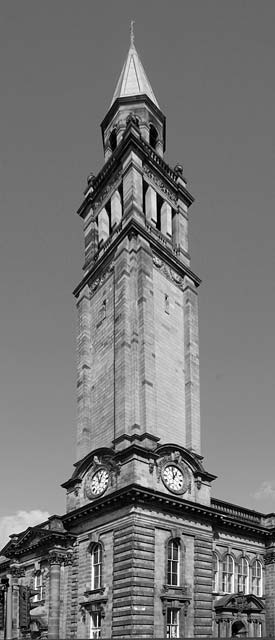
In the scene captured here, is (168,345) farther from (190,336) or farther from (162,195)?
(162,195)

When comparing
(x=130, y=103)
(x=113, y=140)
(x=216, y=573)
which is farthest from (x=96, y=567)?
(x=130, y=103)

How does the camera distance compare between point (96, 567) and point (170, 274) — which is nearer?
point (96, 567)

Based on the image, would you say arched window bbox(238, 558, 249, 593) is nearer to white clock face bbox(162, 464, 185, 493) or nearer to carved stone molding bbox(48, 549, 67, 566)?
white clock face bbox(162, 464, 185, 493)

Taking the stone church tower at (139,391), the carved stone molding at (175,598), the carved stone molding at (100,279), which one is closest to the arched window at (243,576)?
the stone church tower at (139,391)

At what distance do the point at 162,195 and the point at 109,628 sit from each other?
31.7 metres

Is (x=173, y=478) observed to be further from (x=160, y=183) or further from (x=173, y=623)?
(x=160, y=183)

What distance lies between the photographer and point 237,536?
4566cm

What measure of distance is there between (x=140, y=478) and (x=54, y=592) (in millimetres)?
10467

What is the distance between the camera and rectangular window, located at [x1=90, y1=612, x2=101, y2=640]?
1502 inches

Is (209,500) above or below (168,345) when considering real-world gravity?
below

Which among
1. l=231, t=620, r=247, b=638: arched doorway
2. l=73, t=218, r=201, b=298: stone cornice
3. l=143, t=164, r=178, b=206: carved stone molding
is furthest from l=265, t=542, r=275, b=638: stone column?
l=143, t=164, r=178, b=206: carved stone molding

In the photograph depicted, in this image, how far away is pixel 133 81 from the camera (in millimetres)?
62000

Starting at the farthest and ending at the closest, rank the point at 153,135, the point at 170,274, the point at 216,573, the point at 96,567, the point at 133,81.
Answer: the point at 133,81 < the point at 153,135 < the point at 170,274 < the point at 216,573 < the point at 96,567

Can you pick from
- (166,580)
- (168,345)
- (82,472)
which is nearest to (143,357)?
(168,345)
